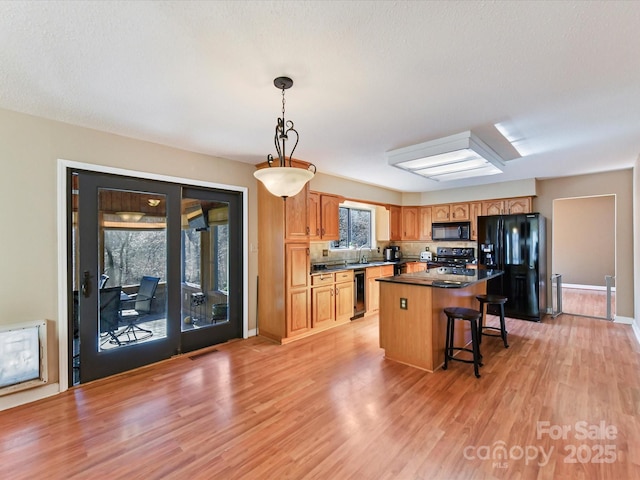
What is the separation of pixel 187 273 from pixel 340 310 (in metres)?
2.45

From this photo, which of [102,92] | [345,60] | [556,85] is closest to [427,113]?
[556,85]

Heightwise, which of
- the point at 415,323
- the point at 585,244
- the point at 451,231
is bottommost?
the point at 415,323

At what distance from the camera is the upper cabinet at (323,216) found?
4.84m

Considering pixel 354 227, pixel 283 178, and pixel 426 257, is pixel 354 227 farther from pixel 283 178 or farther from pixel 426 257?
pixel 283 178

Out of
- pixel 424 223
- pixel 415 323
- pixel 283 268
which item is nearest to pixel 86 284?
pixel 283 268

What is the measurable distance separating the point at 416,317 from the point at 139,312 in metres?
3.12

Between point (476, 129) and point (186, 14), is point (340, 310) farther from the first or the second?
point (186, 14)

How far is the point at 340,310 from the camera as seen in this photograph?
16.2ft

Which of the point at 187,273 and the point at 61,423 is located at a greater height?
the point at 187,273

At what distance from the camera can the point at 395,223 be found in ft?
23.0

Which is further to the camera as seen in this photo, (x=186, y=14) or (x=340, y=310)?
(x=340, y=310)

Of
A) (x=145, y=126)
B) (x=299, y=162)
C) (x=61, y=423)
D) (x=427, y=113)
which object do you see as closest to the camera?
(x=61, y=423)

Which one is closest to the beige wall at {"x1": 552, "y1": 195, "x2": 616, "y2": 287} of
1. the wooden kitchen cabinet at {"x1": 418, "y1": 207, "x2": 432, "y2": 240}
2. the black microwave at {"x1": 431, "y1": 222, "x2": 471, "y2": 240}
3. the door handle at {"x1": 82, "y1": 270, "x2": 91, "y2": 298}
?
the black microwave at {"x1": 431, "y1": 222, "x2": 471, "y2": 240}

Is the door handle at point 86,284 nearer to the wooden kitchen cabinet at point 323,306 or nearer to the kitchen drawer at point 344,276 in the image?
the wooden kitchen cabinet at point 323,306
